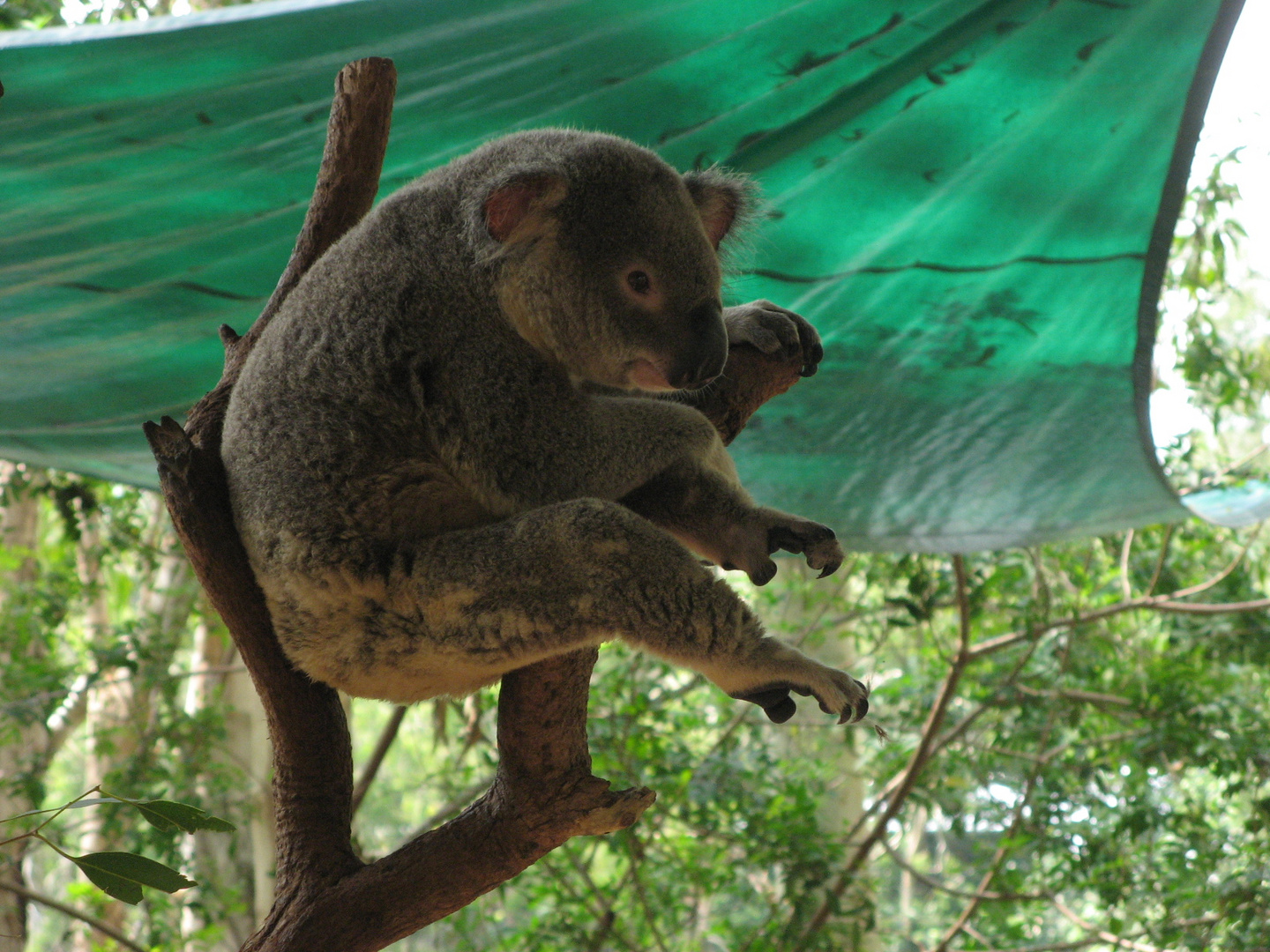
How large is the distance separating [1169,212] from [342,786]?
2509mm

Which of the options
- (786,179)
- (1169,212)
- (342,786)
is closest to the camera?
(342,786)

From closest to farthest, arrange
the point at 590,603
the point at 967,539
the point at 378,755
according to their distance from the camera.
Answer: the point at 590,603 → the point at 967,539 → the point at 378,755

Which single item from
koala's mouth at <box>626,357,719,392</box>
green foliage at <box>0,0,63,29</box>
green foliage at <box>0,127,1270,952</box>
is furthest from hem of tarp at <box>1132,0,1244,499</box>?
green foliage at <box>0,0,63,29</box>

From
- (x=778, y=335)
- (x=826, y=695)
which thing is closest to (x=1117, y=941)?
(x=778, y=335)

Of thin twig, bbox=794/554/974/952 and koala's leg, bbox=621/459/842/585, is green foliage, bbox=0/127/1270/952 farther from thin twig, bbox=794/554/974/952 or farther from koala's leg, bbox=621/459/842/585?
koala's leg, bbox=621/459/842/585

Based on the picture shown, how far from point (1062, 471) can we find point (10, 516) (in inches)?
240

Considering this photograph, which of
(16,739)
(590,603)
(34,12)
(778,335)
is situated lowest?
(590,603)

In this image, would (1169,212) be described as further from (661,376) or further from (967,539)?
(661,376)

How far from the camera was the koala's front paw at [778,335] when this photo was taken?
2107 millimetres

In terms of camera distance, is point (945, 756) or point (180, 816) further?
point (945, 756)

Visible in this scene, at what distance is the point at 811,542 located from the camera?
1.68 m

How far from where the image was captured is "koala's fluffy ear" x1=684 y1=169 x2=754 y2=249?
2148 mm

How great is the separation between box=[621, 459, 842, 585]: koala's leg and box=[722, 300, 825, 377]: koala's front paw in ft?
1.07

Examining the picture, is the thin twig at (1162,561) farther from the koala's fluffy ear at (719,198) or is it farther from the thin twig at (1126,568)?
the koala's fluffy ear at (719,198)
